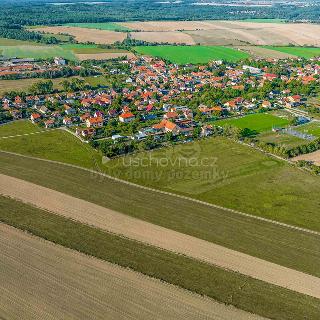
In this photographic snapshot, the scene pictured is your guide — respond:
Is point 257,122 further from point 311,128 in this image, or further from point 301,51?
point 301,51

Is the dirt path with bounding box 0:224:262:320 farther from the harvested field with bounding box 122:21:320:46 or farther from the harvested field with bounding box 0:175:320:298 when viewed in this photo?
the harvested field with bounding box 122:21:320:46

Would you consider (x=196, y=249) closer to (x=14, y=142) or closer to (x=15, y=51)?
(x=14, y=142)

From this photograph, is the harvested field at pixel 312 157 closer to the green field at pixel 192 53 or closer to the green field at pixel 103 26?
the green field at pixel 192 53

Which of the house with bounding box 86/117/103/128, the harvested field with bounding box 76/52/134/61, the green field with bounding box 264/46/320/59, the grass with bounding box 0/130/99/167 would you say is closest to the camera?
the grass with bounding box 0/130/99/167

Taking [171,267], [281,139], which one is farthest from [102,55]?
[171,267]

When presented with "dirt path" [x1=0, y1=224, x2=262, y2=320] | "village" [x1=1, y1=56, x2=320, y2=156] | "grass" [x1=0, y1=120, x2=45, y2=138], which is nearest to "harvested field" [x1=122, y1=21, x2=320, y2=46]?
"village" [x1=1, y1=56, x2=320, y2=156]

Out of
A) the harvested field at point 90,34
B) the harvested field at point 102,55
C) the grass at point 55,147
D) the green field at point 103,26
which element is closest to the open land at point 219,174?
the grass at point 55,147

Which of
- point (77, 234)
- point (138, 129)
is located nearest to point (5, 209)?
point (77, 234)
